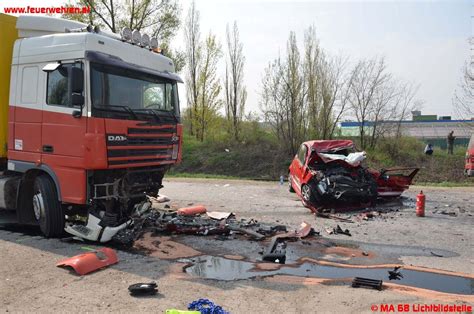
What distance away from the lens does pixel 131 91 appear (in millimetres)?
7691

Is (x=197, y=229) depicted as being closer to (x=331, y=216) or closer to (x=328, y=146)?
(x=331, y=216)

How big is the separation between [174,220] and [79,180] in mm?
2416

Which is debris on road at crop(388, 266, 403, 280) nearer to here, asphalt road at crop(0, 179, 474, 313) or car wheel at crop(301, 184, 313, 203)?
asphalt road at crop(0, 179, 474, 313)

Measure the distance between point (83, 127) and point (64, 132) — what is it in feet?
1.60

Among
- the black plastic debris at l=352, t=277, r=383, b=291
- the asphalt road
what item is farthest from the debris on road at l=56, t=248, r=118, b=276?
the black plastic debris at l=352, t=277, r=383, b=291

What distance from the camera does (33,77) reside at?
25.5 ft

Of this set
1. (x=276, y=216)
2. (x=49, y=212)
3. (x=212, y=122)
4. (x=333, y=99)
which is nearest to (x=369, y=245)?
(x=276, y=216)

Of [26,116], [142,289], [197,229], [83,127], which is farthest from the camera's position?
[197,229]

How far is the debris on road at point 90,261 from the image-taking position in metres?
5.80

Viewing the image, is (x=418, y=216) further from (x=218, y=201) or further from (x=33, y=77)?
(x=33, y=77)

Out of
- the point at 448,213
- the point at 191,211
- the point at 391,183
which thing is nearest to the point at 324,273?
the point at 191,211

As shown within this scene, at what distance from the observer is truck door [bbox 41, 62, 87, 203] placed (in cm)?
704

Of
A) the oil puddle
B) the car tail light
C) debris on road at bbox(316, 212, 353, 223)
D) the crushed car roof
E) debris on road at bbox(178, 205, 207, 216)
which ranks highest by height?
the crushed car roof

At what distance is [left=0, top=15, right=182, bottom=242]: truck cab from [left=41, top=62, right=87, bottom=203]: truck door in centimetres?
2
